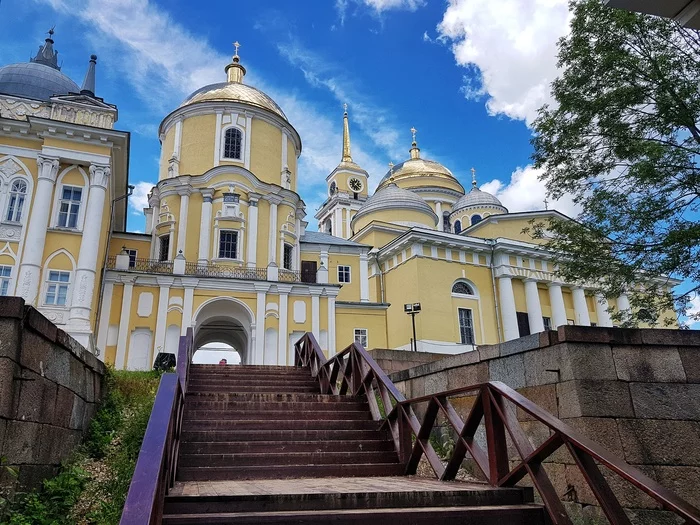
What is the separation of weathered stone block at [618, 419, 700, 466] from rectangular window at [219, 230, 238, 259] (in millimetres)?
23986

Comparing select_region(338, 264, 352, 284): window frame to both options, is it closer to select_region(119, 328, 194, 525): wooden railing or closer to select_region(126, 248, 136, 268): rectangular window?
select_region(126, 248, 136, 268): rectangular window

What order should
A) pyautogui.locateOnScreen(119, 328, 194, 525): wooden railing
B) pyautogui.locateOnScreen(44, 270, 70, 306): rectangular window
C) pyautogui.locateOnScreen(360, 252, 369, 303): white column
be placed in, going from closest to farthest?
pyautogui.locateOnScreen(119, 328, 194, 525): wooden railing, pyautogui.locateOnScreen(44, 270, 70, 306): rectangular window, pyautogui.locateOnScreen(360, 252, 369, 303): white column

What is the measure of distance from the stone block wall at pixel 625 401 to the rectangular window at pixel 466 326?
26304 millimetres

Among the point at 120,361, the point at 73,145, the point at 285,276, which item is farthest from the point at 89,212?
the point at 285,276

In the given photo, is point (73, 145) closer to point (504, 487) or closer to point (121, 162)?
point (121, 162)

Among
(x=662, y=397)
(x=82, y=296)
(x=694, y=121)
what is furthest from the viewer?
(x=82, y=296)

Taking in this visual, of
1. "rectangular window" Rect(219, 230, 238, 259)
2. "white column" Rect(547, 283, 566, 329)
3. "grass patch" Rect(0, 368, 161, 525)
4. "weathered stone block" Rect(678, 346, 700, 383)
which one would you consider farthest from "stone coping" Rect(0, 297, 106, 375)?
"white column" Rect(547, 283, 566, 329)

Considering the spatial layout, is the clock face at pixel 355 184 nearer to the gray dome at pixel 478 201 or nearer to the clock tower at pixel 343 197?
the clock tower at pixel 343 197

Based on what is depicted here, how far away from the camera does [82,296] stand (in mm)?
20203

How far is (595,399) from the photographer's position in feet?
19.2

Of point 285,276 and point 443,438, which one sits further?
A: point 285,276

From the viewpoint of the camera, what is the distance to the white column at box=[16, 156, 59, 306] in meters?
19.6

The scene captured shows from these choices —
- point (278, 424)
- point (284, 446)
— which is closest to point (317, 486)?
point (284, 446)

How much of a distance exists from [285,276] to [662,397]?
75.3 ft
